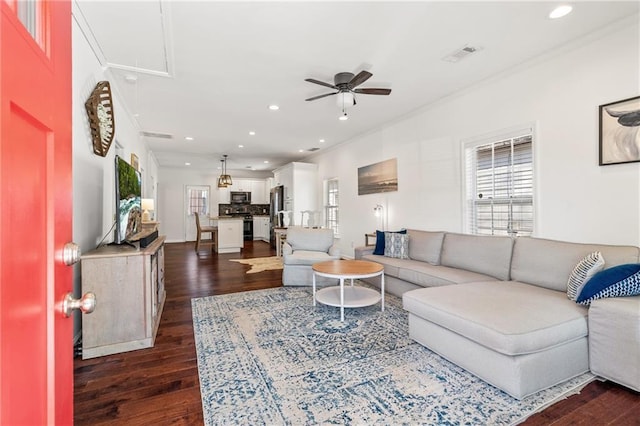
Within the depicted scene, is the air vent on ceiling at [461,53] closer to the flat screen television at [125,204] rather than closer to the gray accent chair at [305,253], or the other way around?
the gray accent chair at [305,253]

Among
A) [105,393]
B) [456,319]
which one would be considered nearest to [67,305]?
[105,393]

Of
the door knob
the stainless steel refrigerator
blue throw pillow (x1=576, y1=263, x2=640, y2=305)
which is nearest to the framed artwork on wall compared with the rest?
blue throw pillow (x1=576, y1=263, x2=640, y2=305)

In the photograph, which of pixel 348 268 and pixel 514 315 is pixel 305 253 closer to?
pixel 348 268

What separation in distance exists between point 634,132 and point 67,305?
3.80 meters

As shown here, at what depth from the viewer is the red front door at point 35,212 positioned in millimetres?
490

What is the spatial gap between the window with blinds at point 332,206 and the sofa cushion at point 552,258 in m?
4.50

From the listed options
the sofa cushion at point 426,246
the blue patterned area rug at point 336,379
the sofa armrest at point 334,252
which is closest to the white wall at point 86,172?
Answer: the blue patterned area rug at point 336,379

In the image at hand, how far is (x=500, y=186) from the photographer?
3580 millimetres

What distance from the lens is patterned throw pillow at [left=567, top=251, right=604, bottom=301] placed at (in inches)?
86.0

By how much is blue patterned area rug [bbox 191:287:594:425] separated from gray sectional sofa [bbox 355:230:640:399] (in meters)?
0.11

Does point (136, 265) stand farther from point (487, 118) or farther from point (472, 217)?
point (487, 118)

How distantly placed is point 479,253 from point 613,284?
133 cm

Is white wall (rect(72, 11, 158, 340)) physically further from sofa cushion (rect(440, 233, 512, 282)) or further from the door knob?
sofa cushion (rect(440, 233, 512, 282))

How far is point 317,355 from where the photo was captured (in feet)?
7.55
